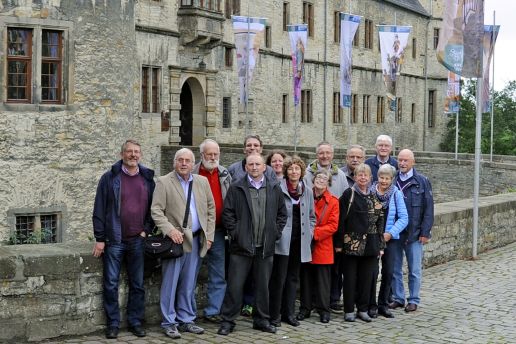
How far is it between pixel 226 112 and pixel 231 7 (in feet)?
12.3

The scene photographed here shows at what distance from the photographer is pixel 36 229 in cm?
1563

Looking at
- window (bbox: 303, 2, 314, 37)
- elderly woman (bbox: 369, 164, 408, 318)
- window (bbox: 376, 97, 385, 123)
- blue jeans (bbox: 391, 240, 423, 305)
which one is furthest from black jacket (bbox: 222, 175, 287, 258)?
window (bbox: 376, 97, 385, 123)

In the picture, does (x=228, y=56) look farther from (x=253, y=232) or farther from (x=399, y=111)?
(x=253, y=232)

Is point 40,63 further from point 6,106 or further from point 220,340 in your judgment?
point 220,340

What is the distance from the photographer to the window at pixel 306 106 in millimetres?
36213

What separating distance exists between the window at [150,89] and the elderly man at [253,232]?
18.1 metres

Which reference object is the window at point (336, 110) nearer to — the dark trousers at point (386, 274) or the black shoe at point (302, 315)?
the dark trousers at point (386, 274)

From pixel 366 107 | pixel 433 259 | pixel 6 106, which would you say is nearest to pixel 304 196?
pixel 433 259

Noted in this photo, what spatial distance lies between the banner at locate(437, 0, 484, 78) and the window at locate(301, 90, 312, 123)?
22994 millimetres

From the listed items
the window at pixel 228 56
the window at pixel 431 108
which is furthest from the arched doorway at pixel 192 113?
the window at pixel 431 108

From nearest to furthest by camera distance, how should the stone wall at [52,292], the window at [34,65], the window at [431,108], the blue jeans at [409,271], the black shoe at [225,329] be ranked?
the stone wall at [52,292] < the black shoe at [225,329] < the blue jeans at [409,271] < the window at [34,65] < the window at [431,108]

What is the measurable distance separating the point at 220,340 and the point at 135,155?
1.80 meters

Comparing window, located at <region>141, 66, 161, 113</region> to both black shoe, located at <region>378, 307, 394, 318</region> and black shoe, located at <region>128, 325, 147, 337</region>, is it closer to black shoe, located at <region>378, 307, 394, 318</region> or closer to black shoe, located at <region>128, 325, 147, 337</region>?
black shoe, located at <region>378, 307, 394, 318</region>

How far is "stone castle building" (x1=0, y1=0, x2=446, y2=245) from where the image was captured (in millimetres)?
15703
